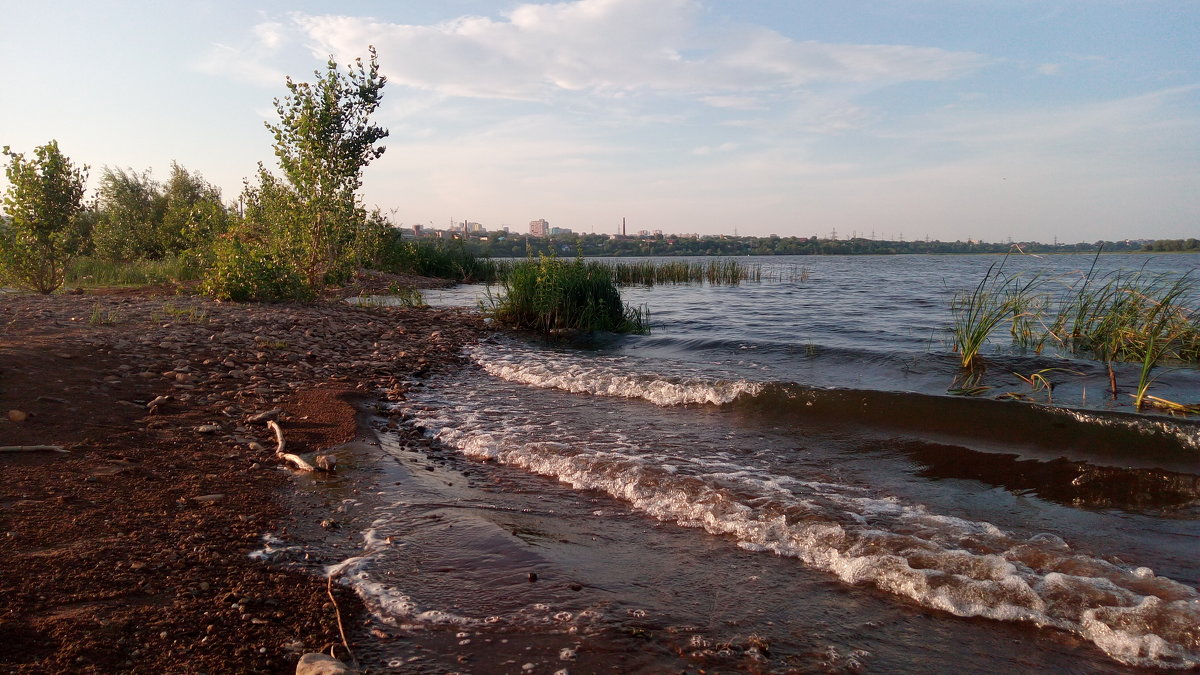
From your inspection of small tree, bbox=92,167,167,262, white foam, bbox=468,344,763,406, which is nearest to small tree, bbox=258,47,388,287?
white foam, bbox=468,344,763,406

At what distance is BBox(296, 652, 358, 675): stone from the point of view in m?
2.38

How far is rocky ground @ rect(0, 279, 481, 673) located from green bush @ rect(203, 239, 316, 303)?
2.86 m

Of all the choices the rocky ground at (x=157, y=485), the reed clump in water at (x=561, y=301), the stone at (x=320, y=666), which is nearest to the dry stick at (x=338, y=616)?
the rocky ground at (x=157, y=485)

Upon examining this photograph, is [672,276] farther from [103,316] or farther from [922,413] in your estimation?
[103,316]

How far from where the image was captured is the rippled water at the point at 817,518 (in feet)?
10.1

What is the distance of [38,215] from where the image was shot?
36.8 ft

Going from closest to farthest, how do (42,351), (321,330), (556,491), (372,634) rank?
(372,634)
(556,491)
(42,351)
(321,330)

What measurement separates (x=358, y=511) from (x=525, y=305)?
10.2 m

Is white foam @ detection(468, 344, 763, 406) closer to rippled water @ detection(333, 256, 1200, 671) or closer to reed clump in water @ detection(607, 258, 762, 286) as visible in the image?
rippled water @ detection(333, 256, 1200, 671)

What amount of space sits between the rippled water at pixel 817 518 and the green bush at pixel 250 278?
5738 millimetres

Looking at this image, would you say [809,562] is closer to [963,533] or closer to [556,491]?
[963,533]

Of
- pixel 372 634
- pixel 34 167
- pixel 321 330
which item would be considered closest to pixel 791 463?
pixel 372 634

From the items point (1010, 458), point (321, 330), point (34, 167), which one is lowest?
point (1010, 458)

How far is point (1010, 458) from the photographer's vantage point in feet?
19.7
